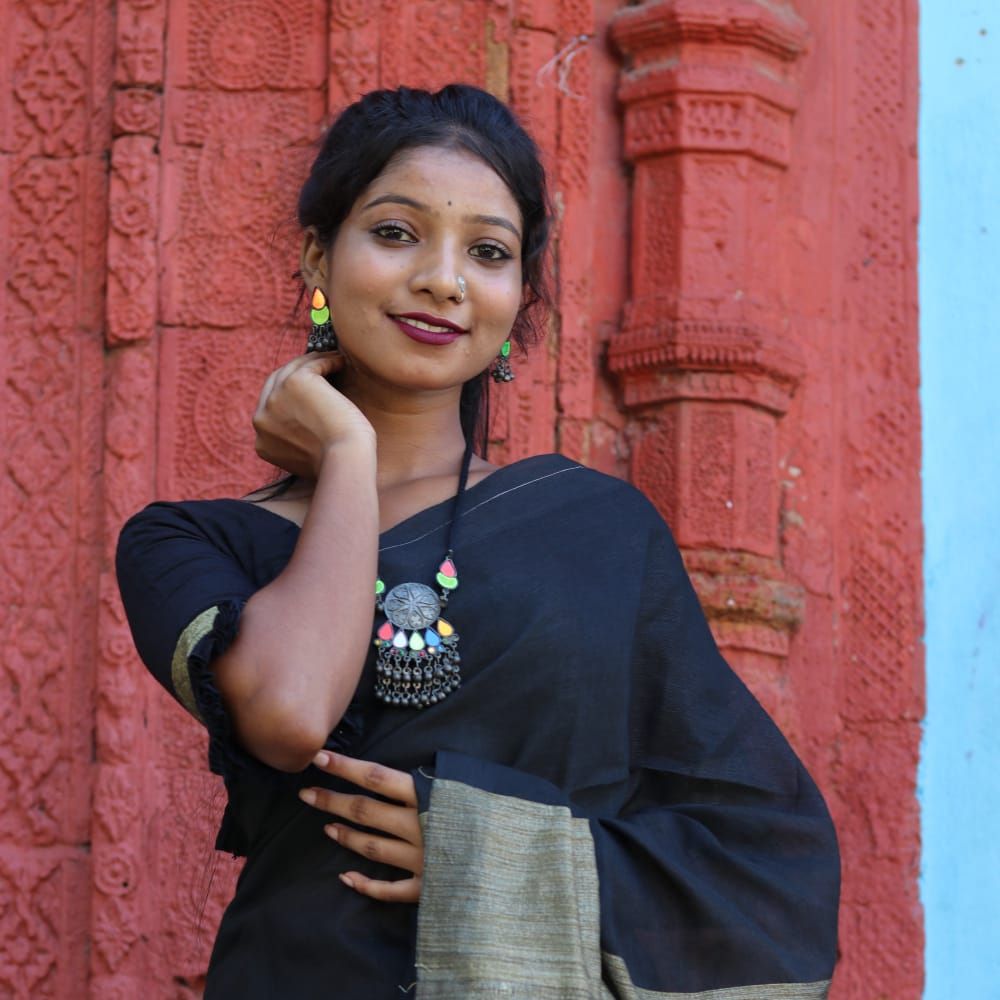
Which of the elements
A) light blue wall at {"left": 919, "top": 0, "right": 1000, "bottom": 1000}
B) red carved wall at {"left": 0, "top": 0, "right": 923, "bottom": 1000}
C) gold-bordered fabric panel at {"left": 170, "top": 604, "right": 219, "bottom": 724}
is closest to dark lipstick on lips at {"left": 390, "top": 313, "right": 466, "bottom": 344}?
gold-bordered fabric panel at {"left": 170, "top": 604, "right": 219, "bottom": 724}

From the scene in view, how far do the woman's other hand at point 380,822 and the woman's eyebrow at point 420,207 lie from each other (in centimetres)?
72

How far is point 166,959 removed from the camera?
11.6 feet

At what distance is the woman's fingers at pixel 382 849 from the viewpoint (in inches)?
79.3

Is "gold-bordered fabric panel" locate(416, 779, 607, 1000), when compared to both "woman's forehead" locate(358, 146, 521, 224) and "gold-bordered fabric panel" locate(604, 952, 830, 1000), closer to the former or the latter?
"gold-bordered fabric panel" locate(604, 952, 830, 1000)

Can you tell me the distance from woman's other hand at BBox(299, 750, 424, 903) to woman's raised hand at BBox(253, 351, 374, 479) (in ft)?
1.36

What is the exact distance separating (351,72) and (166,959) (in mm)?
1883

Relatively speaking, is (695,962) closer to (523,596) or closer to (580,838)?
(580,838)

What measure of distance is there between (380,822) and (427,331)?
63 cm

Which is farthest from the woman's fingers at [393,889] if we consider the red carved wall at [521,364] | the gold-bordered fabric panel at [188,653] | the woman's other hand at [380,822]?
the red carved wall at [521,364]

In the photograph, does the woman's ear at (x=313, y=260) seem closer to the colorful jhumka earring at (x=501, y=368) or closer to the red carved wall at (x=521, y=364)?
the colorful jhumka earring at (x=501, y=368)

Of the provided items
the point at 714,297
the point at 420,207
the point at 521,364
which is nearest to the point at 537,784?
the point at 420,207

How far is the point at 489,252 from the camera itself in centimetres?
233

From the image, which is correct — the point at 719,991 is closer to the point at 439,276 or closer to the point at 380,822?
the point at 380,822

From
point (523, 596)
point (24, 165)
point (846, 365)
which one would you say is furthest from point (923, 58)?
point (523, 596)
